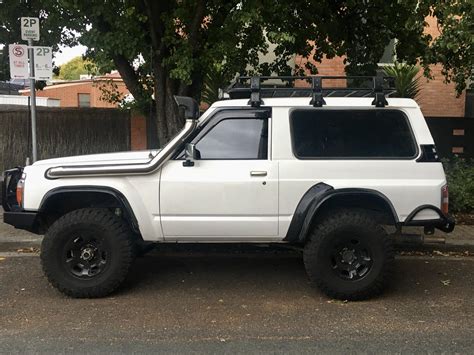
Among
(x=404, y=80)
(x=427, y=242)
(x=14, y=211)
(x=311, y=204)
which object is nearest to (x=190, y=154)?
(x=311, y=204)

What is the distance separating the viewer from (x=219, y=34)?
301 inches

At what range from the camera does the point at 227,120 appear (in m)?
5.23

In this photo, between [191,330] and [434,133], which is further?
[434,133]

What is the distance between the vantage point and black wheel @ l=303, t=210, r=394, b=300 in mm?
5004

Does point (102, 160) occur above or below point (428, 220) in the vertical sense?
above

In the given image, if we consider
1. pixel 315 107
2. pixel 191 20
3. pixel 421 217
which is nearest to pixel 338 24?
pixel 191 20

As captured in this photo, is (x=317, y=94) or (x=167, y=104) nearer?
(x=317, y=94)

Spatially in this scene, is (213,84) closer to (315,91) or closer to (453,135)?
(453,135)

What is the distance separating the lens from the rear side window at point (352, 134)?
204 inches

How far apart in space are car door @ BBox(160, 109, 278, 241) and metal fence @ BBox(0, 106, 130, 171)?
6.18 metres

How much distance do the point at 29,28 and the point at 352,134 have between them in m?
4.96

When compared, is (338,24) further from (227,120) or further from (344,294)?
(344,294)

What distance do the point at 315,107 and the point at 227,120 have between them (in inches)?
34.1

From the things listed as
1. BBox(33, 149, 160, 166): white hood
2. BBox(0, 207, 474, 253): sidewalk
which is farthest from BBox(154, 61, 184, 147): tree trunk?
BBox(33, 149, 160, 166): white hood
